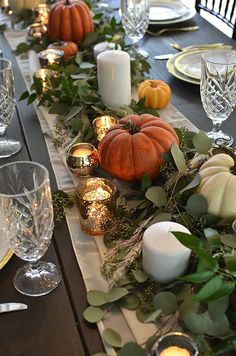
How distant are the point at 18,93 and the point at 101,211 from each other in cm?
64

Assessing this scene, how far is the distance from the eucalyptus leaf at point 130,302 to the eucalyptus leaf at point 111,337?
0.04 meters

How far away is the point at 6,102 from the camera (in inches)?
39.3

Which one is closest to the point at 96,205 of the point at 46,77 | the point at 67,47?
the point at 46,77

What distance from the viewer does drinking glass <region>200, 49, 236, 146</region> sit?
992 millimetres

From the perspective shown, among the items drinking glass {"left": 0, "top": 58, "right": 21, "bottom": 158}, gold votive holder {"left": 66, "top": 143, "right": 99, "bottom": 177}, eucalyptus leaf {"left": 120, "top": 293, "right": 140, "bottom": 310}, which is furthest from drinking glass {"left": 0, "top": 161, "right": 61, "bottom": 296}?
drinking glass {"left": 0, "top": 58, "right": 21, "bottom": 158}

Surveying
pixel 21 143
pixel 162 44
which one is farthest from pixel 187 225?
pixel 162 44

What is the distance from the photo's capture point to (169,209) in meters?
0.77

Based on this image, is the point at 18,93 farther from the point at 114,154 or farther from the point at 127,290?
the point at 127,290

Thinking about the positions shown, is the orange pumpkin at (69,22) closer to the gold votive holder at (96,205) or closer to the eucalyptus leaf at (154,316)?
the gold votive holder at (96,205)

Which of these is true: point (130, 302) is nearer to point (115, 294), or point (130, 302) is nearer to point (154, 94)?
point (115, 294)

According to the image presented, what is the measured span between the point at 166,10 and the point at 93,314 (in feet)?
4.37

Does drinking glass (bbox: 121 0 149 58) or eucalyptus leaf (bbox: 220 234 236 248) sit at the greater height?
drinking glass (bbox: 121 0 149 58)

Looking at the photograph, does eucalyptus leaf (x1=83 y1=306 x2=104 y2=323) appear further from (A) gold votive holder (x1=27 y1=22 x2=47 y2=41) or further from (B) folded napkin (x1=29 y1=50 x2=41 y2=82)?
(A) gold votive holder (x1=27 y1=22 x2=47 y2=41)

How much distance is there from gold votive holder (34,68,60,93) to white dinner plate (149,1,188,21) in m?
0.55
